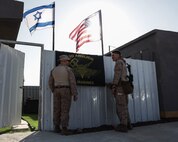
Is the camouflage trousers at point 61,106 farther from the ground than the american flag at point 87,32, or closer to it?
closer to it

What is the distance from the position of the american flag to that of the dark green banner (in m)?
2.28

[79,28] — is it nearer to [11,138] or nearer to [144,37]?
[144,37]

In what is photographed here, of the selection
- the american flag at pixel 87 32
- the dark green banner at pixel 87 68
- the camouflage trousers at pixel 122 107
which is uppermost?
the american flag at pixel 87 32

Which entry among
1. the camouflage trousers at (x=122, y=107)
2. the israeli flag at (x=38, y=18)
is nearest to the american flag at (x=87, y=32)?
the israeli flag at (x=38, y=18)

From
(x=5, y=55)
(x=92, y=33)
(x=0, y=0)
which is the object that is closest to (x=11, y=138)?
(x=5, y=55)

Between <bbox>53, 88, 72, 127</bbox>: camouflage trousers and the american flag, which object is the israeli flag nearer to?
the american flag

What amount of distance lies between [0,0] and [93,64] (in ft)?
10.8

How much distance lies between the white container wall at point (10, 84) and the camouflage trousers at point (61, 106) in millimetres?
1229

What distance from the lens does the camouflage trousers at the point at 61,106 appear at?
4055mm

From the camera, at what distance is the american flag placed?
294 inches

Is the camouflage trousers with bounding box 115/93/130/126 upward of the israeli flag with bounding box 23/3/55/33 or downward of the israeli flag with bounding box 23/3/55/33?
downward

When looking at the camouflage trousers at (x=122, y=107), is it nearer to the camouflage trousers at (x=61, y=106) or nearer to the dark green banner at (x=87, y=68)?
the dark green banner at (x=87, y=68)

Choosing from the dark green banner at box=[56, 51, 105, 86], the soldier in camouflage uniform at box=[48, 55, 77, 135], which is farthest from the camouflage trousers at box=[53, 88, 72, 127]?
the dark green banner at box=[56, 51, 105, 86]

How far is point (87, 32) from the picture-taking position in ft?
24.6
